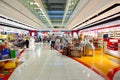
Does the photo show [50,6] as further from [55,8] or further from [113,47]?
[113,47]

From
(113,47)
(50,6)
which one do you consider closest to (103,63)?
(113,47)

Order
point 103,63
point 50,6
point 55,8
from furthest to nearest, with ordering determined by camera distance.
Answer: point 55,8 → point 50,6 → point 103,63

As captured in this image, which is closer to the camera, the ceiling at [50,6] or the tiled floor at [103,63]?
the tiled floor at [103,63]

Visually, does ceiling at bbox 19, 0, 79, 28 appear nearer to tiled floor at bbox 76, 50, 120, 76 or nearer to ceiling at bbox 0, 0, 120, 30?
ceiling at bbox 0, 0, 120, 30

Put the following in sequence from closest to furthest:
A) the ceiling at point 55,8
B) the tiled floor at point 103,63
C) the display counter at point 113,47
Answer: the tiled floor at point 103,63 < the ceiling at point 55,8 < the display counter at point 113,47

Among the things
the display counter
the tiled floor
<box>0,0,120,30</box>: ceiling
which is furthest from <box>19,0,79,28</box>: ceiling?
the tiled floor

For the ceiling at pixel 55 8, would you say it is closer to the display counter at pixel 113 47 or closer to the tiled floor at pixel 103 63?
the display counter at pixel 113 47

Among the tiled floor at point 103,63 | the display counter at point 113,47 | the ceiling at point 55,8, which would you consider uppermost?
the ceiling at point 55,8

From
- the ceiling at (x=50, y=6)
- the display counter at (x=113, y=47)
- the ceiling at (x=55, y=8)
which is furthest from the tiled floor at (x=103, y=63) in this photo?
the ceiling at (x=50, y=6)

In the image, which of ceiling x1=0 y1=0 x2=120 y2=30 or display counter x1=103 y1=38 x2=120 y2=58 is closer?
ceiling x1=0 y1=0 x2=120 y2=30

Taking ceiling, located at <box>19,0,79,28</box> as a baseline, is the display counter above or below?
below

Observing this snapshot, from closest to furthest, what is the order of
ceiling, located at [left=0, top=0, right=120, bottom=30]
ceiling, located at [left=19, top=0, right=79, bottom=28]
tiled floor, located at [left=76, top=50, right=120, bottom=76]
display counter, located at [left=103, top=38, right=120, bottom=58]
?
tiled floor, located at [left=76, top=50, right=120, bottom=76] < ceiling, located at [left=0, top=0, right=120, bottom=30] < display counter, located at [left=103, top=38, right=120, bottom=58] < ceiling, located at [left=19, top=0, right=79, bottom=28]

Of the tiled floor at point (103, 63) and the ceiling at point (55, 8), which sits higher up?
the ceiling at point (55, 8)

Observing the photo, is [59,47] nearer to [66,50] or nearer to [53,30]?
[66,50]
